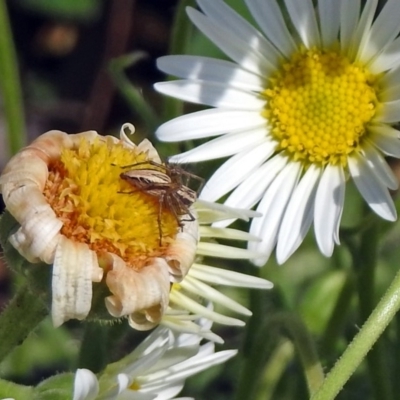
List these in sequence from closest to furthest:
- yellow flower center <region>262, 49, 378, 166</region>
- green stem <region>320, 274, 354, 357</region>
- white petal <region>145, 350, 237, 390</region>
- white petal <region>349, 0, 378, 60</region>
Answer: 1. white petal <region>145, 350, 237, 390</region>
2. white petal <region>349, 0, 378, 60</region>
3. yellow flower center <region>262, 49, 378, 166</region>
4. green stem <region>320, 274, 354, 357</region>

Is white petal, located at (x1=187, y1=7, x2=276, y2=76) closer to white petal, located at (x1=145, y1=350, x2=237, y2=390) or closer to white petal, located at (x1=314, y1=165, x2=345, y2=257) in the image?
white petal, located at (x1=314, y1=165, x2=345, y2=257)

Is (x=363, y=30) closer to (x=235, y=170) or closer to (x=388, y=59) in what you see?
(x=388, y=59)

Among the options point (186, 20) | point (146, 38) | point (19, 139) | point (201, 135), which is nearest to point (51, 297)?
point (201, 135)

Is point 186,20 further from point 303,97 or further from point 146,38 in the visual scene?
point 146,38

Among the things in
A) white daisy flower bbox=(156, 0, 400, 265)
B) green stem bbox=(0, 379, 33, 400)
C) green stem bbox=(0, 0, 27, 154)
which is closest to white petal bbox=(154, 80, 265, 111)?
white daisy flower bbox=(156, 0, 400, 265)

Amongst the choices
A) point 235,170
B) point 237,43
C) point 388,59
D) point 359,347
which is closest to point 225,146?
point 235,170

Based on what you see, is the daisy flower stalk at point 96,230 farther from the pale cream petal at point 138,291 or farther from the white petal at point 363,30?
the white petal at point 363,30

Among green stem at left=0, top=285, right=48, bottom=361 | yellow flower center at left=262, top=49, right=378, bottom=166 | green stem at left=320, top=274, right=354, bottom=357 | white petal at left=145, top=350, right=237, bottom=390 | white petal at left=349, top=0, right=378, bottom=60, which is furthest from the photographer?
green stem at left=320, top=274, right=354, bottom=357
